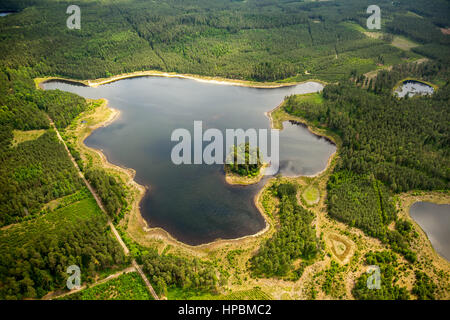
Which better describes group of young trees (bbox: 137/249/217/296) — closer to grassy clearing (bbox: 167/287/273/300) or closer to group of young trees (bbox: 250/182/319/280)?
grassy clearing (bbox: 167/287/273/300)

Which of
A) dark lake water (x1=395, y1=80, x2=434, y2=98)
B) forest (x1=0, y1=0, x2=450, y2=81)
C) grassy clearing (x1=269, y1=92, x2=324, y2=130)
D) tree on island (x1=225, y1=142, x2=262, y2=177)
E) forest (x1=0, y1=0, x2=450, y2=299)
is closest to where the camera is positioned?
forest (x1=0, y1=0, x2=450, y2=299)

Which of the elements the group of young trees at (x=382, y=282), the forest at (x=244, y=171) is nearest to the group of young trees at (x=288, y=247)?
the forest at (x=244, y=171)

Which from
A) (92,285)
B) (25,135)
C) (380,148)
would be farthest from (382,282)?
(25,135)

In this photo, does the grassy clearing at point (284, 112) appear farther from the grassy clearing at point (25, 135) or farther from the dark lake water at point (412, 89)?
the grassy clearing at point (25, 135)

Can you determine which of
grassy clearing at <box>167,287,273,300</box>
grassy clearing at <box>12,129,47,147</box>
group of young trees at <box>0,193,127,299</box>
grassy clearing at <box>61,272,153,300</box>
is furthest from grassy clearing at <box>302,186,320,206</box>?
grassy clearing at <box>12,129,47,147</box>

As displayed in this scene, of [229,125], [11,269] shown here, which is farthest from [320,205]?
[11,269]

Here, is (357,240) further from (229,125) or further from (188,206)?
(229,125)

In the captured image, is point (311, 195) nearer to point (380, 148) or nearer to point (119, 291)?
point (380, 148)
